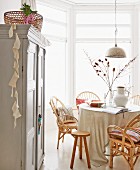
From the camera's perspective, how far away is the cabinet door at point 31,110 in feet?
8.46

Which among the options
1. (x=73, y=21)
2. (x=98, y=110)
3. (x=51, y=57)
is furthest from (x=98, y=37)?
(x=98, y=110)

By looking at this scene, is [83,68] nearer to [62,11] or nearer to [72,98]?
[72,98]

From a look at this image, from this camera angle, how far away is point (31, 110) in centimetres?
279

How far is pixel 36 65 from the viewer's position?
3064mm

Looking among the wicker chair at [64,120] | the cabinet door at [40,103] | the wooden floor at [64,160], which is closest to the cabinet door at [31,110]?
the cabinet door at [40,103]

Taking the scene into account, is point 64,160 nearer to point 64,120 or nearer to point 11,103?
point 64,120

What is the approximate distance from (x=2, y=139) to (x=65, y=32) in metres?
4.28

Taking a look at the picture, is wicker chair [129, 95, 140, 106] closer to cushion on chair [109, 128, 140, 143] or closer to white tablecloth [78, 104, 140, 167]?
white tablecloth [78, 104, 140, 167]

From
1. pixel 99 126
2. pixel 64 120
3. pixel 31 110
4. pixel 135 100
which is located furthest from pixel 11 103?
pixel 135 100

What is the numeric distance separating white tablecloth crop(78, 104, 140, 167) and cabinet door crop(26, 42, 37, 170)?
1.11 m

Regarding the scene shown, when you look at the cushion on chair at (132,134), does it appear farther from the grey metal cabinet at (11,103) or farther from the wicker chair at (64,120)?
the grey metal cabinet at (11,103)

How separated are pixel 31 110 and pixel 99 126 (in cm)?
137

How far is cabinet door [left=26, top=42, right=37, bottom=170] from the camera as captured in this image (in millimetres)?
2580

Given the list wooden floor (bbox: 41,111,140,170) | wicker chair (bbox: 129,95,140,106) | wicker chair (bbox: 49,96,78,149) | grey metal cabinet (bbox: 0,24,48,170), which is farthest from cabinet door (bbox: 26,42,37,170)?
wicker chair (bbox: 129,95,140,106)
